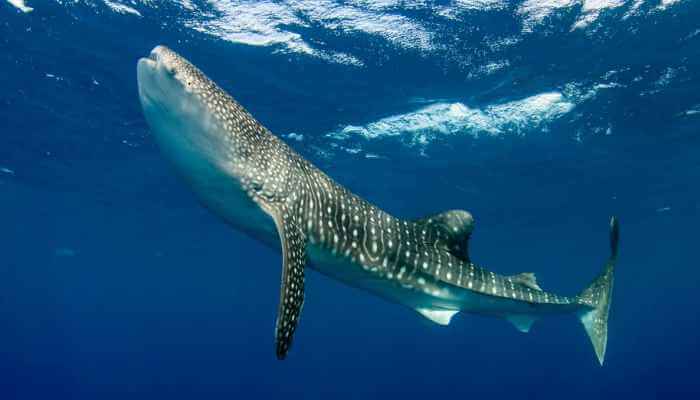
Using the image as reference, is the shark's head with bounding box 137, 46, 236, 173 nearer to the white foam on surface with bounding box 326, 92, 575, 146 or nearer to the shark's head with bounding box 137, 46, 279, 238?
the shark's head with bounding box 137, 46, 279, 238

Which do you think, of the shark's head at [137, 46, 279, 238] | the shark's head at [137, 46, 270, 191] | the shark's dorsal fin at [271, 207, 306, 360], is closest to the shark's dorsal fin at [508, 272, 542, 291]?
the shark's dorsal fin at [271, 207, 306, 360]

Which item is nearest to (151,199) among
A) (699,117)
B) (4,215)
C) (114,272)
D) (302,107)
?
(4,215)

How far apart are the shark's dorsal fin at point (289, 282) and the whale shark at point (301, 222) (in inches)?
0.4

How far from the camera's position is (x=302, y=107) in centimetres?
1588

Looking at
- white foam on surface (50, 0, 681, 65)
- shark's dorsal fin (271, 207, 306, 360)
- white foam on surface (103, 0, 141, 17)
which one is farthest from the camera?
white foam on surface (103, 0, 141, 17)

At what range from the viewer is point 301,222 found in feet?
16.3

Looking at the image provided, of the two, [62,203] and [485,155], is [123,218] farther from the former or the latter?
[485,155]

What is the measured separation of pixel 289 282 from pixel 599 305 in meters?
6.09

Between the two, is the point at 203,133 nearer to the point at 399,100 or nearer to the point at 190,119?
the point at 190,119

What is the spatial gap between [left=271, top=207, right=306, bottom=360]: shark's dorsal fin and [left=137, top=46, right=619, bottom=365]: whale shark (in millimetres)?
11

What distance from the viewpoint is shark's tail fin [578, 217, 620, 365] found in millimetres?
7430

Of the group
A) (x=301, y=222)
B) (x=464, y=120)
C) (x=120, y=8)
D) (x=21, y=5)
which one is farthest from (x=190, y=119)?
(x=464, y=120)

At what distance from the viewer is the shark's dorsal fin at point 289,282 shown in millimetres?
3646

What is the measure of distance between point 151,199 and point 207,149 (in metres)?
27.0
